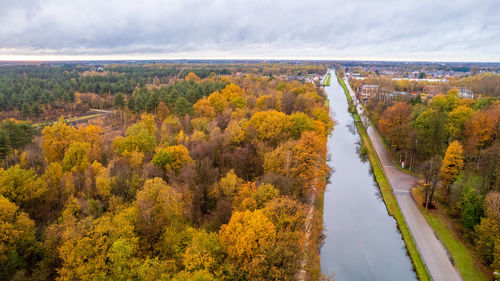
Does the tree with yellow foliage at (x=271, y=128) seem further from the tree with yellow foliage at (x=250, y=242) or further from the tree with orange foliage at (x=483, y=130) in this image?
the tree with orange foliage at (x=483, y=130)

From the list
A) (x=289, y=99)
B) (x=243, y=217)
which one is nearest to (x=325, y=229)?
(x=243, y=217)

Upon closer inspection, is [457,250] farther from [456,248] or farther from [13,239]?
[13,239]

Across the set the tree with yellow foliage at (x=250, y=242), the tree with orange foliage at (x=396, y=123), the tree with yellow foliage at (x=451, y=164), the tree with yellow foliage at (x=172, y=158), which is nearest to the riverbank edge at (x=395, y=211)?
the tree with orange foliage at (x=396, y=123)

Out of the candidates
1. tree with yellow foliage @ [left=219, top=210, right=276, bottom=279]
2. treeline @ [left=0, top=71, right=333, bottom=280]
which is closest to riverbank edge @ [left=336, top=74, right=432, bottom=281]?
treeline @ [left=0, top=71, right=333, bottom=280]

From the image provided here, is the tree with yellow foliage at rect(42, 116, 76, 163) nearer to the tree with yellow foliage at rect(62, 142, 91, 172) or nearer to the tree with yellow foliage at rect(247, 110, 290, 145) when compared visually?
the tree with yellow foliage at rect(62, 142, 91, 172)

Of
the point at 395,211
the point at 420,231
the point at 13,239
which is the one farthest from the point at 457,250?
the point at 13,239

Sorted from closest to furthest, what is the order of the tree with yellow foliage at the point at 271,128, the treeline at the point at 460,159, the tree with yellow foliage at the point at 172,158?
the treeline at the point at 460,159 → the tree with yellow foliage at the point at 172,158 → the tree with yellow foliage at the point at 271,128
